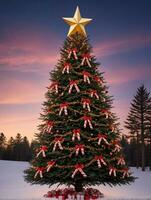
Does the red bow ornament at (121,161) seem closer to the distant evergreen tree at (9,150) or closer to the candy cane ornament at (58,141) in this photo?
the candy cane ornament at (58,141)

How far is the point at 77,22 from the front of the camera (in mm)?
16281

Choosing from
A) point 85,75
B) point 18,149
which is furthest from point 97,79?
point 18,149

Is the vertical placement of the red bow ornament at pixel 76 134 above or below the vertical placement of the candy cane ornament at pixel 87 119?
below

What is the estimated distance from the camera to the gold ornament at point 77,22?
16.3 metres

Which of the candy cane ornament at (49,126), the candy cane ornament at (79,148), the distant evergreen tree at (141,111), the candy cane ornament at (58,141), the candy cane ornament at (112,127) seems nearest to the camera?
the candy cane ornament at (79,148)

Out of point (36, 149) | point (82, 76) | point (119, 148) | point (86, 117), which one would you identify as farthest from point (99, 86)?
point (36, 149)

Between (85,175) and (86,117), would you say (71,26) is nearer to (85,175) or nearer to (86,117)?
(86,117)

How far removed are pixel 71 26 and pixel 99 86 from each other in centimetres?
315

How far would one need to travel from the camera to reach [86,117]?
47.8 feet

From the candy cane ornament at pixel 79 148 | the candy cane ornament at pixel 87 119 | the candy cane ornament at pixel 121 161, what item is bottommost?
the candy cane ornament at pixel 121 161

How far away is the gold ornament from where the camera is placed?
16.3m

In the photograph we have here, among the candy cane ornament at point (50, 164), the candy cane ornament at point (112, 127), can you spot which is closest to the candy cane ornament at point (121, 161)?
the candy cane ornament at point (112, 127)

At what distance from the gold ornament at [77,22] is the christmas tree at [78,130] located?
45 millimetres

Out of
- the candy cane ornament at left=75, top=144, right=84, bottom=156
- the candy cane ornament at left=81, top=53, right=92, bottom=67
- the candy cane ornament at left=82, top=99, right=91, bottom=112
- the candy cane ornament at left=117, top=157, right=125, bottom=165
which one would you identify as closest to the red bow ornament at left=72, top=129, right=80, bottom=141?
the candy cane ornament at left=75, top=144, right=84, bottom=156
